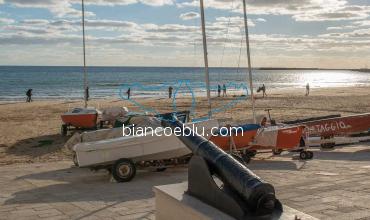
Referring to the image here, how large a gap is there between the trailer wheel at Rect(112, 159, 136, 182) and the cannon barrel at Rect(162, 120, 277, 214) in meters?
4.63

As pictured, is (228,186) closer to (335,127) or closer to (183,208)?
(183,208)

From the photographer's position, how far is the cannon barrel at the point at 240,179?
4637 millimetres

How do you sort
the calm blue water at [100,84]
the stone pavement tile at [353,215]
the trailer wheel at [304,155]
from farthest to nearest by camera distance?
1. the calm blue water at [100,84]
2. the trailer wheel at [304,155]
3. the stone pavement tile at [353,215]

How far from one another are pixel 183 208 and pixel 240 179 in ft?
2.85

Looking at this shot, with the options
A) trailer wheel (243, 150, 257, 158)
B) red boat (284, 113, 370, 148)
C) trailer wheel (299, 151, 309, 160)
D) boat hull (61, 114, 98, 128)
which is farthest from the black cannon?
boat hull (61, 114, 98, 128)

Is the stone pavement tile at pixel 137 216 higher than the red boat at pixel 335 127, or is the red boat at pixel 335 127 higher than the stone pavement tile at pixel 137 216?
the red boat at pixel 335 127

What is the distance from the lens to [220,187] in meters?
5.25

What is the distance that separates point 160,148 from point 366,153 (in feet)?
20.8

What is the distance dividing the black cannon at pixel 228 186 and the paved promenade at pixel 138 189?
5.64 ft

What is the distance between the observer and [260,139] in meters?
12.3

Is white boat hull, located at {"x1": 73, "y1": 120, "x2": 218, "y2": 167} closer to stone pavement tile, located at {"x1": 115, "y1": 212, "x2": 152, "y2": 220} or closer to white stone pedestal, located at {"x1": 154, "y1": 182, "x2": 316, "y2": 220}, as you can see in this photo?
stone pavement tile, located at {"x1": 115, "y1": 212, "x2": 152, "y2": 220}

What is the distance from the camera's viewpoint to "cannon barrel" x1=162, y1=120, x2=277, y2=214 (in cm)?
464

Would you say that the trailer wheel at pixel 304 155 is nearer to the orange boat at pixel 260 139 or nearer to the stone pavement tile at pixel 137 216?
the orange boat at pixel 260 139

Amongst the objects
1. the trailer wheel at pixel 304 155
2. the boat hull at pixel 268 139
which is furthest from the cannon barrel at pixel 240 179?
the trailer wheel at pixel 304 155
